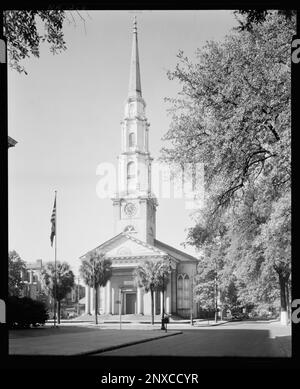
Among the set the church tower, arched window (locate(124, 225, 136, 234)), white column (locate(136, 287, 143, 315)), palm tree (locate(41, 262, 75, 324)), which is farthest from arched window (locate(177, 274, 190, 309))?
palm tree (locate(41, 262, 75, 324))

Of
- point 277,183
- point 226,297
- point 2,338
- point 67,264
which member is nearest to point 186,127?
point 277,183

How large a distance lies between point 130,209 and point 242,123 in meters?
60.2

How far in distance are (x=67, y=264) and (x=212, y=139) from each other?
123 ft

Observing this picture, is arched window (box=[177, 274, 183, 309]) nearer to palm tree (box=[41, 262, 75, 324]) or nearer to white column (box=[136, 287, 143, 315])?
white column (box=[136, 287, 143, 315])

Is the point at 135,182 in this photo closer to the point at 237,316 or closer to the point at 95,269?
the point at 95,269

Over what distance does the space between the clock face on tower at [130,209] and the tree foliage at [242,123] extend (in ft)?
178

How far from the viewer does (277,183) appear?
15.1 meters

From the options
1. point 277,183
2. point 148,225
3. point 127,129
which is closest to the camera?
point 277,183

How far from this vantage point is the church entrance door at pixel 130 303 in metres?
70.1

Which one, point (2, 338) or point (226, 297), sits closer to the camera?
point (2, 338)

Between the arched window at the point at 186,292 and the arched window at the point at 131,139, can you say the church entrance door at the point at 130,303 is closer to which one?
the arched window at the point at 186,292

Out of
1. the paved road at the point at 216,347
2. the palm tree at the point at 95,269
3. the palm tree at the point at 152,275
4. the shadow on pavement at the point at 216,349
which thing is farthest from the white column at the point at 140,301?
the shadow on pavement at the point at 216,349

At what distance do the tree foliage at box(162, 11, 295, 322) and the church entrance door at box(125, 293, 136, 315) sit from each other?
2055 inches
